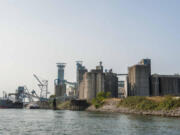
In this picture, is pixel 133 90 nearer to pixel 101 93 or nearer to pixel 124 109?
pixel 101 93

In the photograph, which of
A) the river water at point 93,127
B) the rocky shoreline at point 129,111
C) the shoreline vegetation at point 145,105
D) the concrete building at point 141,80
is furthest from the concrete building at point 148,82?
the river water at point 93,127

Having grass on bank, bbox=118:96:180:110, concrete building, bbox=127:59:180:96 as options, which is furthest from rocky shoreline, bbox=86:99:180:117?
concrete building, bbox=127:59:180:96

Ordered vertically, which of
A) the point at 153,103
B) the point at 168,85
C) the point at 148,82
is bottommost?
the point at 153,103

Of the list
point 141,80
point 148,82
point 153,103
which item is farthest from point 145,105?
point 148,82

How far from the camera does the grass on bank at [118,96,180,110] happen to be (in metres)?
96.9

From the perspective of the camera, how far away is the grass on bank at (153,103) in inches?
3816

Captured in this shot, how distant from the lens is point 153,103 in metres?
112

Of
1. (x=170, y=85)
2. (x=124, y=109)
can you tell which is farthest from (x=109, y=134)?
(x=170, y=85)

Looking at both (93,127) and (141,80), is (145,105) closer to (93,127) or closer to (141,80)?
(141,80)

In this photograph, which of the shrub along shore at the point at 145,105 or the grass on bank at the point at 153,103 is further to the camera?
the grass on bank at the point at 153,103

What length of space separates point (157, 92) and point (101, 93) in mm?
38074

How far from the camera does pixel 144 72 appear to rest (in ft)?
586

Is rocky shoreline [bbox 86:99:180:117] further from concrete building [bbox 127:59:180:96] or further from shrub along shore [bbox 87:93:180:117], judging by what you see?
concrete building [bbox 127:59:180:96]

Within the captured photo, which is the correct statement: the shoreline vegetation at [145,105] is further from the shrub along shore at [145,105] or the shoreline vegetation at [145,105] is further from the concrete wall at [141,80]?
the concrete wall at [141,80]
